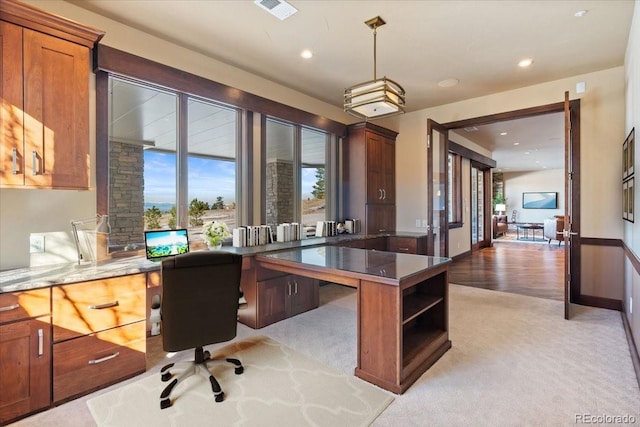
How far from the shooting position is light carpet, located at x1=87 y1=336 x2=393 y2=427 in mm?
1894

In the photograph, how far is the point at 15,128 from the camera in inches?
83.2

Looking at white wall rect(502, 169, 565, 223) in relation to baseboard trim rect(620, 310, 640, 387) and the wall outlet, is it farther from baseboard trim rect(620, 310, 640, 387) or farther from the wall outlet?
the wall outlet

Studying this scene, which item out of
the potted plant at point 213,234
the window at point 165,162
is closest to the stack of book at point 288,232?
the window at point 165,162

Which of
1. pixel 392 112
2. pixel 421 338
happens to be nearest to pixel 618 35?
pixel 392 112

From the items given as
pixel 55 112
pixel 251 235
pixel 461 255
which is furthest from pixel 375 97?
pixel 461 255

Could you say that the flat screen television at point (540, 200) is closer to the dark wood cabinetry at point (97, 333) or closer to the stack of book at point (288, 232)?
the stack of book at point (288, 232)

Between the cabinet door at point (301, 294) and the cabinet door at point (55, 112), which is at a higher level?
the cabinet door at point (55, 112)

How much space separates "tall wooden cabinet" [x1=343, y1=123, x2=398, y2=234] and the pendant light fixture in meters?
2.29

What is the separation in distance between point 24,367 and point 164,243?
1.30 metres

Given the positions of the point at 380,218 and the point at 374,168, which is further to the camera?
the point at 380,218

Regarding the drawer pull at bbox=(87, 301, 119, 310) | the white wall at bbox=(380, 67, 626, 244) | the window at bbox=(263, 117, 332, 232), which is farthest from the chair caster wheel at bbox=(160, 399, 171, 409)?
the white wall at bbox=(380, 67, 626, 244)

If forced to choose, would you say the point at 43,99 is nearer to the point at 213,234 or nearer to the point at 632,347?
the point at 213,234

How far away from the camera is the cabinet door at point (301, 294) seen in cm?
368

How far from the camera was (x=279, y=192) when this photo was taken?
15.4ft
